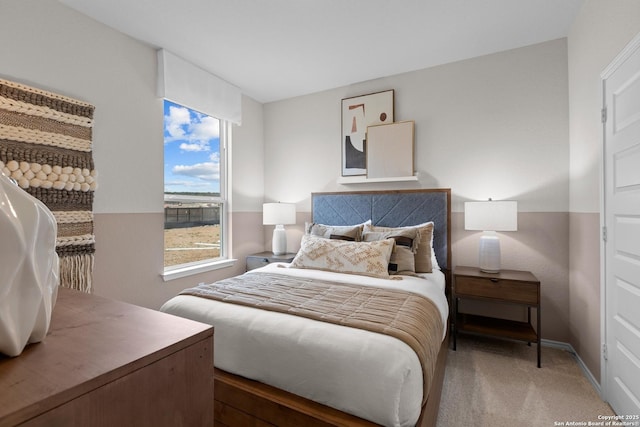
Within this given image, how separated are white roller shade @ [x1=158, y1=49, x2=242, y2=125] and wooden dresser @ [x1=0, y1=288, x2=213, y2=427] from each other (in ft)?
8.15

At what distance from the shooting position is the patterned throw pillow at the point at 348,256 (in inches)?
92.7

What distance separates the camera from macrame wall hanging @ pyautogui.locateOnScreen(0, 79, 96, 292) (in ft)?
6.03

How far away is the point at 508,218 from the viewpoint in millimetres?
2441

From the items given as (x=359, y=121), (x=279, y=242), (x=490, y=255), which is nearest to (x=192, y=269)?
(x=279, y=242)

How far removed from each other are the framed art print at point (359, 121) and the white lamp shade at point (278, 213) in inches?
31.5

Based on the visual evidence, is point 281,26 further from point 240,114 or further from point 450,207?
point 450,207

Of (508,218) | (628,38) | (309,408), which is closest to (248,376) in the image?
(309,408)

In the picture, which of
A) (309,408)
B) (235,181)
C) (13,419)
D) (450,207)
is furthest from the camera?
(235,181)

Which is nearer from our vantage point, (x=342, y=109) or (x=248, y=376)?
(x=248, y=376)

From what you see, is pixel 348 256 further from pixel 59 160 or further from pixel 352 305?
pixel 59 160

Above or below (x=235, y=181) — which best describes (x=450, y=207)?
below

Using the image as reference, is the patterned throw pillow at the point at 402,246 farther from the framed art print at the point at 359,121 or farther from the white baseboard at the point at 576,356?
the white baseboard at the point at 576,356

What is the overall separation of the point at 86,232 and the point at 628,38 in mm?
3593

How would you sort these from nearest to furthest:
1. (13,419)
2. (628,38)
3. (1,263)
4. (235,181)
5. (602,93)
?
(13,419)
(1,263)
(628,38)
(602,93)
(235,181)
